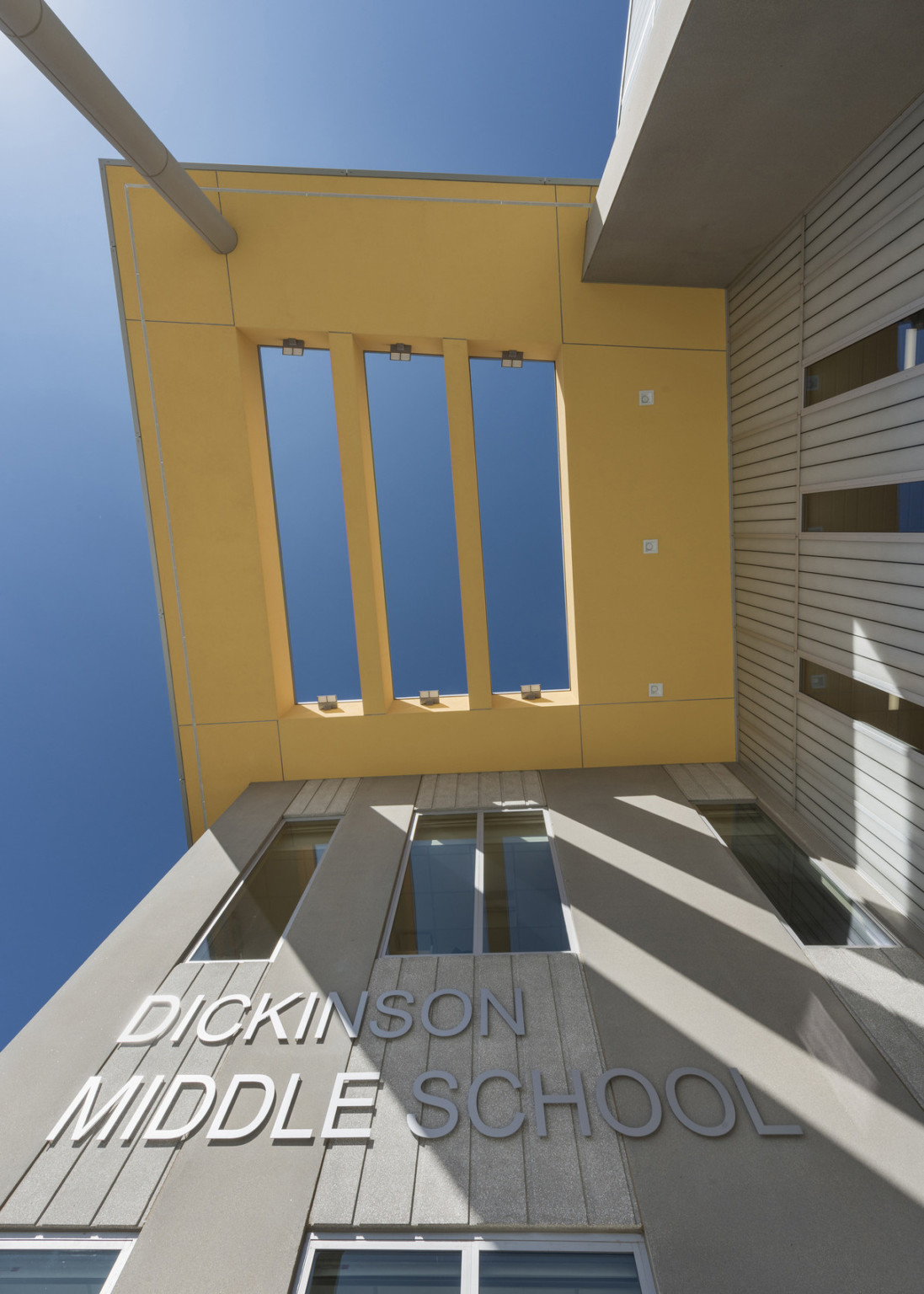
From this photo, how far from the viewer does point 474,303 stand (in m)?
5.27

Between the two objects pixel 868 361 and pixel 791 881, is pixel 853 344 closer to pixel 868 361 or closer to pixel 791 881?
pixel 868 361

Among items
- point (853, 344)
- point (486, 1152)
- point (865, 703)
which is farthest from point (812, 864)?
point (853, 344)

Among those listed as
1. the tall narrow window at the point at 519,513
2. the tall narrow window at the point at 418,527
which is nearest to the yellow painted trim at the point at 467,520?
the tall narrow window at the point at 519,513

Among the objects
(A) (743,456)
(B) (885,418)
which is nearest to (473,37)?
(A) (743,456)

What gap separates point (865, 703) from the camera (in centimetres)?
382

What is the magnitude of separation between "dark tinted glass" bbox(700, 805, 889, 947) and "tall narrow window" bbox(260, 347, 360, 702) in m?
7.25

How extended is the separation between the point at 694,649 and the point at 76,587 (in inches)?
316

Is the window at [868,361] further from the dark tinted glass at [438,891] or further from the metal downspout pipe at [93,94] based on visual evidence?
the metal downspout pipe at [93,94]

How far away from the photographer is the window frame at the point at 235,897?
3408 millimetres

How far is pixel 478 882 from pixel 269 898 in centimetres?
133

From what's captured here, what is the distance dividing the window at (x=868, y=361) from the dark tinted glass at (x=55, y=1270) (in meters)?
4.93

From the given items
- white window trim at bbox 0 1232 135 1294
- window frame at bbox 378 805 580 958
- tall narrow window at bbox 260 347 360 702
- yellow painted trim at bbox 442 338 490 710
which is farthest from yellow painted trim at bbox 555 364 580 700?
tall narrow window at bbox 260 347 360 702

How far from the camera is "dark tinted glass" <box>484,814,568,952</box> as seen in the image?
11.2 feet

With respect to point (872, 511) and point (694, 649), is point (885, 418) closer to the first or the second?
point (872, 511)
